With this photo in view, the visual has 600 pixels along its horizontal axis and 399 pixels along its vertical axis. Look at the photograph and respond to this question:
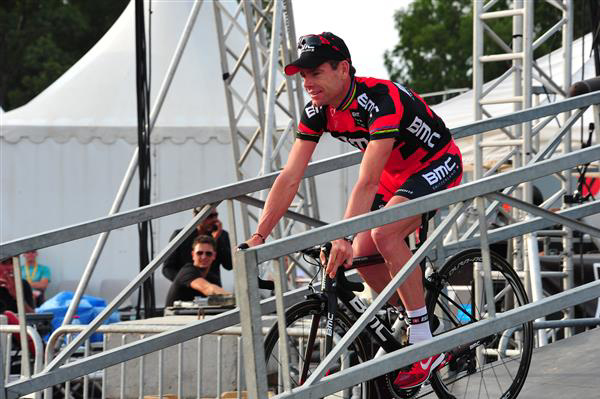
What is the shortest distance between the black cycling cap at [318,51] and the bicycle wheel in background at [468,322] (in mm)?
1286

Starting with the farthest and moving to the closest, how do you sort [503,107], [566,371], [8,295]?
1. [503,107]
2. [8,295]
3. [566,371]

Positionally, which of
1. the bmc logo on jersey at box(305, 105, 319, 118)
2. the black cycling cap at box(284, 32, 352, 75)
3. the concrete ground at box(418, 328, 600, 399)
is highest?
the black cycling cap at box(284, 32, 352, 75)

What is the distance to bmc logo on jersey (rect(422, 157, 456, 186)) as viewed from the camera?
4960 mm

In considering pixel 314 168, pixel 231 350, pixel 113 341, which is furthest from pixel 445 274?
pixel 113 341

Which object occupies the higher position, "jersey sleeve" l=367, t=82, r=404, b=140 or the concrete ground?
"jersey sleeve" l=367, t=82, r=404, b=140

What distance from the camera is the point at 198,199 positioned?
220 inches

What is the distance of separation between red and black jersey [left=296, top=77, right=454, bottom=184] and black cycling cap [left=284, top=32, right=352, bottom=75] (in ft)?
0.52

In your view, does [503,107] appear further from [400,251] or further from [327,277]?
[327,277]

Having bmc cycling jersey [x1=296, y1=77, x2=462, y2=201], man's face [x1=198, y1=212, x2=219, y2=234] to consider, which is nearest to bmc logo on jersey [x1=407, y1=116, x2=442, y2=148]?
bmc cycling jersey [x1=296, y1=77, x2=462, y2=201]

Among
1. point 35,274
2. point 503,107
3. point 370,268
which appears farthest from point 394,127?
point 35,274

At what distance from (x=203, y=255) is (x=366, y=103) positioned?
5.25 meters

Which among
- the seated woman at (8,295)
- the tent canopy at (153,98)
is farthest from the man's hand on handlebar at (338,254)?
the tent canopy at (153,98)

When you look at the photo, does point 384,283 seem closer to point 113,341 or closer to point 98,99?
point 113,341

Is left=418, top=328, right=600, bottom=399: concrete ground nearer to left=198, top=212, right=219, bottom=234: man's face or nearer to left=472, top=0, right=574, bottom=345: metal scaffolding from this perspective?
left=472, top=0, right=574, bottom=345: metal scaffolding
